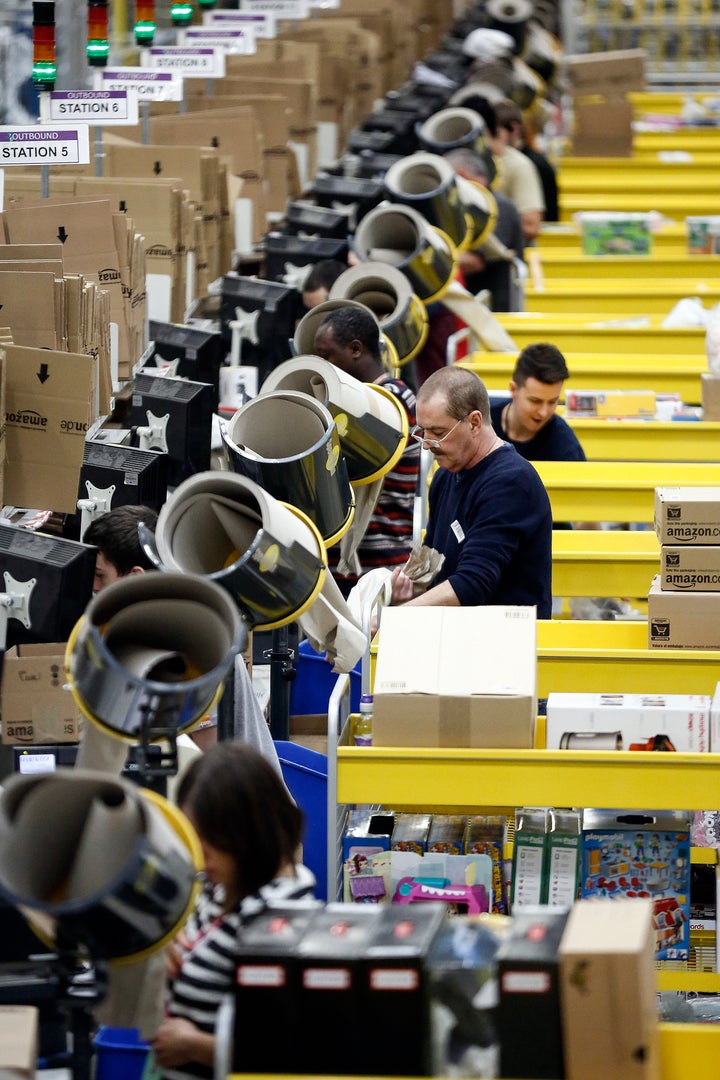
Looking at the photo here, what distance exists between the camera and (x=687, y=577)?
4.84 meters

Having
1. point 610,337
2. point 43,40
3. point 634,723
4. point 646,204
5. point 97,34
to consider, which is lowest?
point 634,723

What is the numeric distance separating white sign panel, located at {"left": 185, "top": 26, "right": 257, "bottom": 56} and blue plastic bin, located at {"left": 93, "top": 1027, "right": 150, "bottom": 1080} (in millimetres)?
6970

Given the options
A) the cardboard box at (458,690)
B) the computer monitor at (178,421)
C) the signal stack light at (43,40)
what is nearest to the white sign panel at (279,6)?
the signal stack light at (43,40)

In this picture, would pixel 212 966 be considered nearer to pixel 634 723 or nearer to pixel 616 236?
pixel 634 723

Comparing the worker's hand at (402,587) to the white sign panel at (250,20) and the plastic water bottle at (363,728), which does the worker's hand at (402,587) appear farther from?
the white sign panel at (250,20)

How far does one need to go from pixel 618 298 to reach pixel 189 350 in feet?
13.9

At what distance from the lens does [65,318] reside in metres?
4.98

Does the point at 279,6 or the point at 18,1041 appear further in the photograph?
the point at 279,6

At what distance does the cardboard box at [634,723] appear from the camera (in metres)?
4.17

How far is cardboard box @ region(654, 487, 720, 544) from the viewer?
4.86m

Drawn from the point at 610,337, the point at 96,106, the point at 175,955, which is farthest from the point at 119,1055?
the point at 610,337

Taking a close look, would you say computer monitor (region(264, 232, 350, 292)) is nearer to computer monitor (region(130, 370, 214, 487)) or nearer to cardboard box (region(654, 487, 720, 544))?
computer monitor (region(130, 370, 214, 487))

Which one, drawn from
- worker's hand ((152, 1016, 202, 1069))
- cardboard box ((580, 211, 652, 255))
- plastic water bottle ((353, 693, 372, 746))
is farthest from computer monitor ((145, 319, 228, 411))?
cardboard box ((580, 211, 652, 255))

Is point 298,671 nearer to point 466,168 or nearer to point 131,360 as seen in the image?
point 131,360
